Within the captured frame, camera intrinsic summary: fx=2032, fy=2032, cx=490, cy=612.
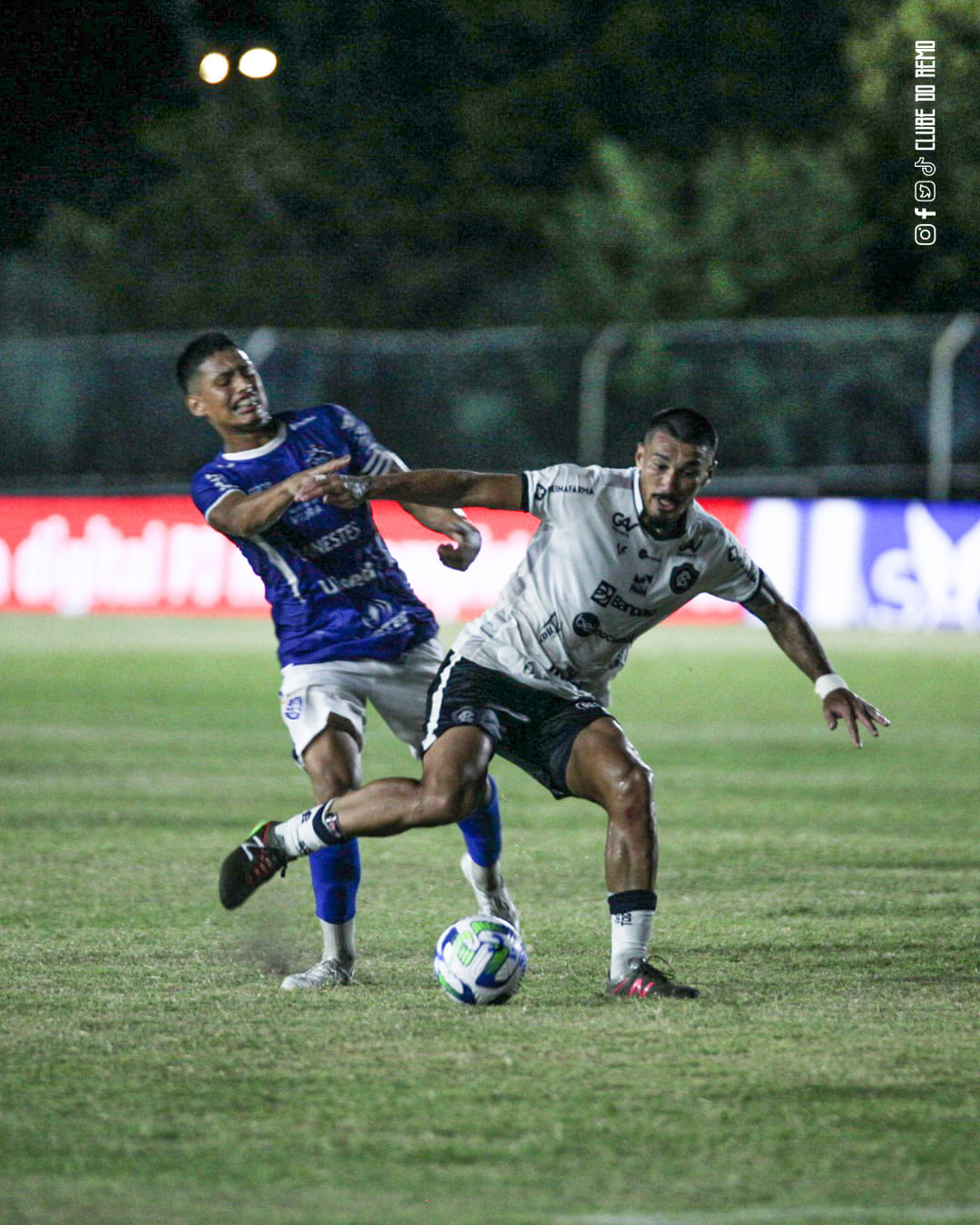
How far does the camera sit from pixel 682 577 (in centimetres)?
666

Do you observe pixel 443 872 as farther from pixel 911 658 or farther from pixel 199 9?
pixel 199 9

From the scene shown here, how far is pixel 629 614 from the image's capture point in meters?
6.66

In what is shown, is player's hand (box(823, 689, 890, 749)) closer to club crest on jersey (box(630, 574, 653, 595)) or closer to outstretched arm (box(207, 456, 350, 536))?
club crest on jersey (box(630, 574, 653, 595))

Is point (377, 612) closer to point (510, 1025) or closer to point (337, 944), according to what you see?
point (337, 944)

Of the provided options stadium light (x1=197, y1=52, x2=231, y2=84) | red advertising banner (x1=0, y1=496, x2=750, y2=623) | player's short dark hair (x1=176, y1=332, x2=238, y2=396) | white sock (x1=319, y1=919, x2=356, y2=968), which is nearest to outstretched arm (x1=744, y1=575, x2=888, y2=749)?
white sock (x1=319, y1=919, x2=356, y2=968)

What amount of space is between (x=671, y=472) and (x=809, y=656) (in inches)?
32.3

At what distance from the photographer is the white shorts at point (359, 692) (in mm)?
6836

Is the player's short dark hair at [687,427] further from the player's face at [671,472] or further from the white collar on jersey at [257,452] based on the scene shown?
the white collar on jersey at [257,452]

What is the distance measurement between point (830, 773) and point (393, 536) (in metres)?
12.8

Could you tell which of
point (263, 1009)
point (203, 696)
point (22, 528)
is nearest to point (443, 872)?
point (263, 1009)

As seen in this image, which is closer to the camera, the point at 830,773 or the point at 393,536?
the point at 830,773

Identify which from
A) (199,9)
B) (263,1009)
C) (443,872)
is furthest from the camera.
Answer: (199,9)

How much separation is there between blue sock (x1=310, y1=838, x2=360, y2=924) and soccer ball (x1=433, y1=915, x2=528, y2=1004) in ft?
1.96

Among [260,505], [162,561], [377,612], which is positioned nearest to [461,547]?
[377,612]
